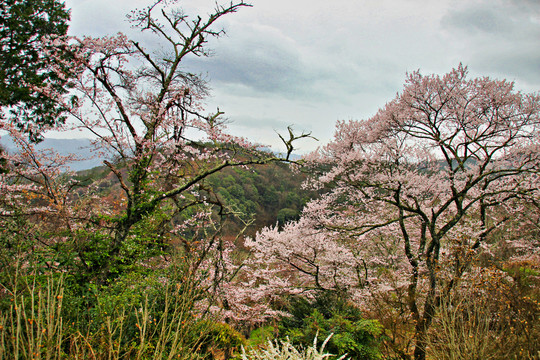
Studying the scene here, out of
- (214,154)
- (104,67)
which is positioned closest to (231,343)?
(214,154)

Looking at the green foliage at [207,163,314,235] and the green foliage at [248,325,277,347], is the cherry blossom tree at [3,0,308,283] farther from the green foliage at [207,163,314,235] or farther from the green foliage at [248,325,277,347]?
the green foliage at [207,163,314,235]

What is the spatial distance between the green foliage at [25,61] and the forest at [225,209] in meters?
0.05

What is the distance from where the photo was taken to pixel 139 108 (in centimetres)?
564

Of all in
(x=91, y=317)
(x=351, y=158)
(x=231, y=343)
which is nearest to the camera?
(x=91, y=317)

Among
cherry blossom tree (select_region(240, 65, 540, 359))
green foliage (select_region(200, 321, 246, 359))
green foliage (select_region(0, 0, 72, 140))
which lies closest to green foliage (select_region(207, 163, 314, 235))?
green foliage (select_region(0, 0, 72, 140))

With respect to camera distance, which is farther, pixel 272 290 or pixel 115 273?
pixel 272 290

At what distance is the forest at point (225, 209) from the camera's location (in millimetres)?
3229

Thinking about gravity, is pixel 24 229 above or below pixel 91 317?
above

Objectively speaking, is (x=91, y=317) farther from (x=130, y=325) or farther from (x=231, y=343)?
(x=231, y=343)

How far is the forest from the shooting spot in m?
3.23

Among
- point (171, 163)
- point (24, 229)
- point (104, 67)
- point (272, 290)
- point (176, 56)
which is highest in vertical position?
point (176, 56)

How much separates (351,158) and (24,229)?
6.45 metres

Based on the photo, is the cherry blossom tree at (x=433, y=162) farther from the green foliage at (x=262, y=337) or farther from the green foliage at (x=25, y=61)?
the green foliage at (x=25, y=61)

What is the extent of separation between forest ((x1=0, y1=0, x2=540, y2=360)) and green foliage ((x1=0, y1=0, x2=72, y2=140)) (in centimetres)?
5
